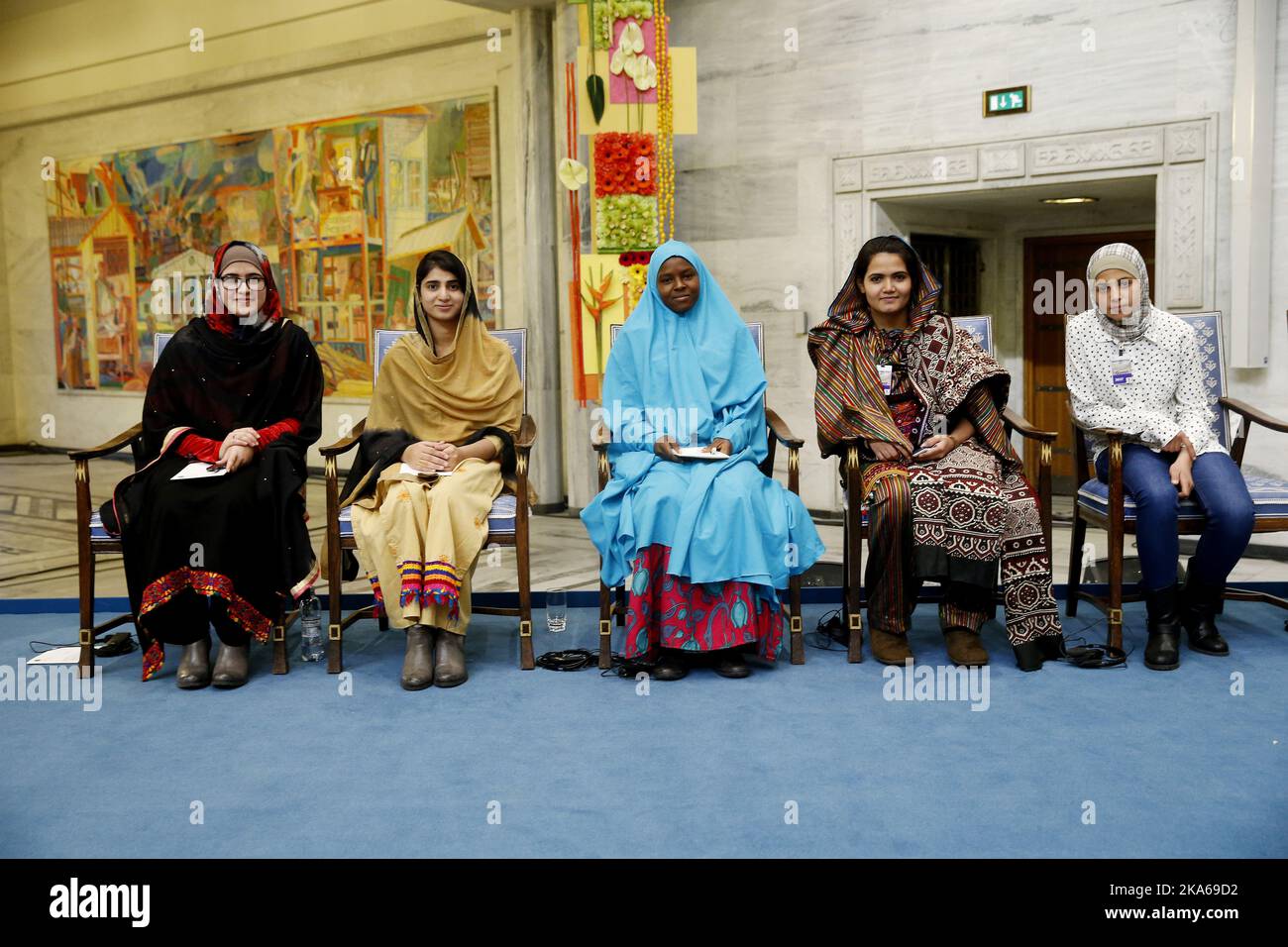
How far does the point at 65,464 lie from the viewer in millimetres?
10336

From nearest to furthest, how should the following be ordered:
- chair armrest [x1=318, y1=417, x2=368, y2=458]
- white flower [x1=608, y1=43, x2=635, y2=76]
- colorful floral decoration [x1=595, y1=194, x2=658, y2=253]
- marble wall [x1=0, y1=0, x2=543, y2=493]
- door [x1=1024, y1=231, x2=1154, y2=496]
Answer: chair armrest [x1=318, y1=417, x2=368, y2=458]
white flower [x1=608, y1=43, x2=635, y2=76]
colorful floral decoration [x1=595, y1=194, x2=658, y2=253]
door [x1=1024, y1=231, x2=1154, y2=496]
marble wall [x1=0, y1=0, x2=543, y2=493]

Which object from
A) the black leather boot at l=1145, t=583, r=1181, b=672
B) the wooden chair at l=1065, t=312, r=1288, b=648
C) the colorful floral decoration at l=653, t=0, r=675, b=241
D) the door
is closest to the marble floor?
the door

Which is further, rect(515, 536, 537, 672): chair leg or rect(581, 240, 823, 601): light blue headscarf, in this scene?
rect(515, 536, 537, 672): chair leg

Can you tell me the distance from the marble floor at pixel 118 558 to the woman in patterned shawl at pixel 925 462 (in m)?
1.38

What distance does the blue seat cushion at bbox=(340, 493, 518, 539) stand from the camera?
13.3 feet

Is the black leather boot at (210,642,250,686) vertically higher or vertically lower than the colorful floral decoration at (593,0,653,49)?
lower

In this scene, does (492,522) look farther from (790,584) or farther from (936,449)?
(936,449)

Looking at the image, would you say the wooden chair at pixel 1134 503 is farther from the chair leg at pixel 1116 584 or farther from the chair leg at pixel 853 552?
the chair leg at pixel 853 552

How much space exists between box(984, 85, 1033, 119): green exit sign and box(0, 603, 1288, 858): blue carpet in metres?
2.94

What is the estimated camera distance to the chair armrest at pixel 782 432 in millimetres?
4102

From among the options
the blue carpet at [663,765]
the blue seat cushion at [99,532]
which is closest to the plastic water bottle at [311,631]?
the blue carpet at [663,765]

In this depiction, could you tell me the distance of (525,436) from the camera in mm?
4277

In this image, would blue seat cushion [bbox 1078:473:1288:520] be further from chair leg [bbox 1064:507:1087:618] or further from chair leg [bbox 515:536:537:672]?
chair leg [bbox 515:536:537:672]

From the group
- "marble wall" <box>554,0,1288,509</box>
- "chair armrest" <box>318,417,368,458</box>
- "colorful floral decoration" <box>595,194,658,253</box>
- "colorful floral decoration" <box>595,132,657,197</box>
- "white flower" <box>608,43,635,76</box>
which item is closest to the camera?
"chair armrest" <box>318,417,368,458</box>
